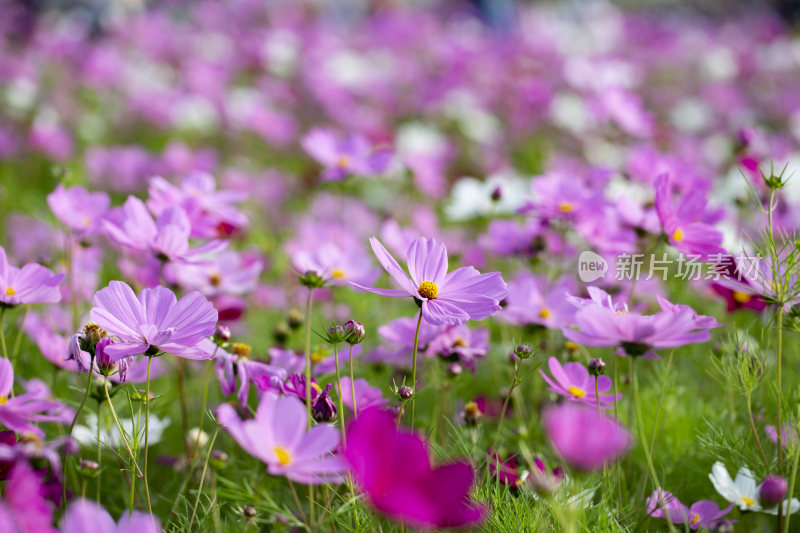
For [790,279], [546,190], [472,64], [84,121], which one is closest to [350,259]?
[546,190]

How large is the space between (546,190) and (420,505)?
0.71m

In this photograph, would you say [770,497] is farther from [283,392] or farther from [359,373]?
[359,373]

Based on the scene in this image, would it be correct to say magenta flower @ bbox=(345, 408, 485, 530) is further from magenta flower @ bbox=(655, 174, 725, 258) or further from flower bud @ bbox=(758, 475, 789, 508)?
magenta flower @ bbox=(655, 174, 725, 258)

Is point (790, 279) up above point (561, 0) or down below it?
below

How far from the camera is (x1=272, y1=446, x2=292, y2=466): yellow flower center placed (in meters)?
0.55

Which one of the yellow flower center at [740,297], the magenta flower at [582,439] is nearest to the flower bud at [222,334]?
the magenta flower at [582,439]

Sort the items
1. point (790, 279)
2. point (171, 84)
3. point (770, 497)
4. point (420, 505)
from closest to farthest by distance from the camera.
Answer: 1. point (420, 505)
2. point (770, 497)
3. point (790, 279)
4. point (171, 84)

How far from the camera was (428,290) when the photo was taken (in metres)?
0.72

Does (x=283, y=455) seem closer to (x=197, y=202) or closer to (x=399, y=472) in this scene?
(x=399, y=472)

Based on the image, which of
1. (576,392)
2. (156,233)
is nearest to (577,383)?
(576,392)

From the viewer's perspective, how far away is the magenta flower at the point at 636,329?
0.62 meters

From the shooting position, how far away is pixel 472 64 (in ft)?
10.7

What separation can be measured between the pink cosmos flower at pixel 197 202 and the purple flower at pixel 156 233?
30mm

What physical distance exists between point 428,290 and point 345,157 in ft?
2.30
